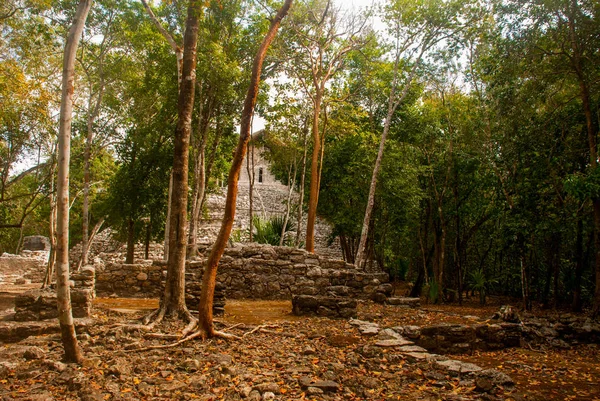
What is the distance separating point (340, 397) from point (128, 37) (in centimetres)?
1429

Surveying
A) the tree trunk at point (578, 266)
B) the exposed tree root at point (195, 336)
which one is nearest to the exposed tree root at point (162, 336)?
the exposed tree root at point (195, 336)

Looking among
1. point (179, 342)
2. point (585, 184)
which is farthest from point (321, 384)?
point (585, 184)

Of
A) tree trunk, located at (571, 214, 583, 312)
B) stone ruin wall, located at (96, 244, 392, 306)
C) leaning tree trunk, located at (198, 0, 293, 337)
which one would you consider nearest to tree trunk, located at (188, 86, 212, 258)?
stone ruin wall, located at (96, 244, 392, 306)

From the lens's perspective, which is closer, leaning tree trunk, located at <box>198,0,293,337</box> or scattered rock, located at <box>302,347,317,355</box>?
scattered rock, located at <box>302,347,317,355</box>

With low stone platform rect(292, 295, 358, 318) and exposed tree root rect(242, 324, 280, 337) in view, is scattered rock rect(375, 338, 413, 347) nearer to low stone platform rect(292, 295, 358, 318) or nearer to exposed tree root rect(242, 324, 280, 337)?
exposed tree root rect(242, 324, 280, 337)

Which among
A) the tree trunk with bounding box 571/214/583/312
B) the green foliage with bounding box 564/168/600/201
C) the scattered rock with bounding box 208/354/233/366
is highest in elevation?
the green foliage with bounding box 564/168/600/201

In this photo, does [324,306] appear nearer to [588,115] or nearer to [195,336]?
[195,336]

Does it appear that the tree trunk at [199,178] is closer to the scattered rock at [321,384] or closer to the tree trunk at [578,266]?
the scattered rock at [321,384]

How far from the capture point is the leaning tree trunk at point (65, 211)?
14.6 feet

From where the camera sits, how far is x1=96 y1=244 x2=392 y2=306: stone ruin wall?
11.6 metres

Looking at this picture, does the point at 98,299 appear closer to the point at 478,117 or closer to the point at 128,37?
the point at 128,37

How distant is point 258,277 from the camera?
12102 mm

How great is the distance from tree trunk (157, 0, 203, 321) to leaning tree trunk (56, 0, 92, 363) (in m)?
2.19

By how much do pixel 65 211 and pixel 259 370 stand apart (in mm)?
2790
